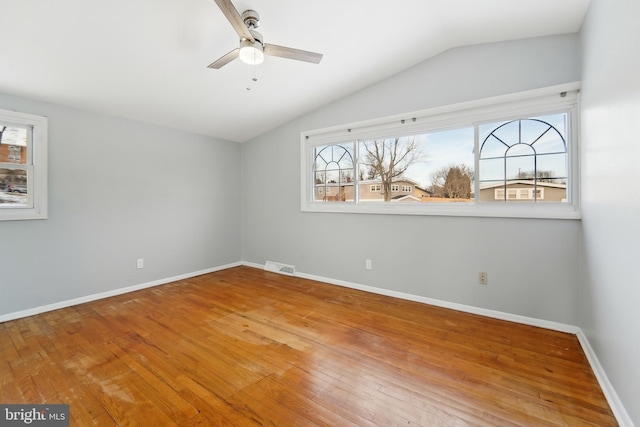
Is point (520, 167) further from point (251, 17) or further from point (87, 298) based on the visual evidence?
point (87, 298)

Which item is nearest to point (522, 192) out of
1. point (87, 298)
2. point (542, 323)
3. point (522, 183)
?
point (522, 183)

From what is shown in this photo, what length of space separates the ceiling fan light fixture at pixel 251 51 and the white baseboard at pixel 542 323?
9.35ft

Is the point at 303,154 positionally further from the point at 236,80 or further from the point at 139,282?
the point at 139,282

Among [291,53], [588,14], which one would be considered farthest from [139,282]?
[588,14]

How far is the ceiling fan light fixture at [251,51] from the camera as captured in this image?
193 centimetres

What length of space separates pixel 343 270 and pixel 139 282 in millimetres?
2785

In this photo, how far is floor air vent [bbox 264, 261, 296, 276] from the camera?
423 centimetres

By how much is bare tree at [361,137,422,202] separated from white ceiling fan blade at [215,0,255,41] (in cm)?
213

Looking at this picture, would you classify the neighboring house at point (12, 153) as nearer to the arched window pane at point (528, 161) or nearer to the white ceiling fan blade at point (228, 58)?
the white ceiling fan blade at point (228, 58)

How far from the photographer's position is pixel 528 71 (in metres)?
2.50

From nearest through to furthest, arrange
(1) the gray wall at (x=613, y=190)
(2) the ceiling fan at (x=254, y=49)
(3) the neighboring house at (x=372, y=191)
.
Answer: (1) the gray wall at (x=613, y=190), (2) the ceiling fan at (x=254, y=49), (3) the neighboring house at (x=372, y=191)

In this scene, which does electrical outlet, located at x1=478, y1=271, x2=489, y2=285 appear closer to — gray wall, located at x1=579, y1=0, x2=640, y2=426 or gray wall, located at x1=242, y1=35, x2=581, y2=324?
gray wall, located at x1=242, y1=35, x2=581, y2=324

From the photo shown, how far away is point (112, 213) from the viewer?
Result: 3.35 metres

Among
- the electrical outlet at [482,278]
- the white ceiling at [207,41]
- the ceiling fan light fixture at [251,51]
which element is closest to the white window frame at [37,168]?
the white ceiling at [207,41]
